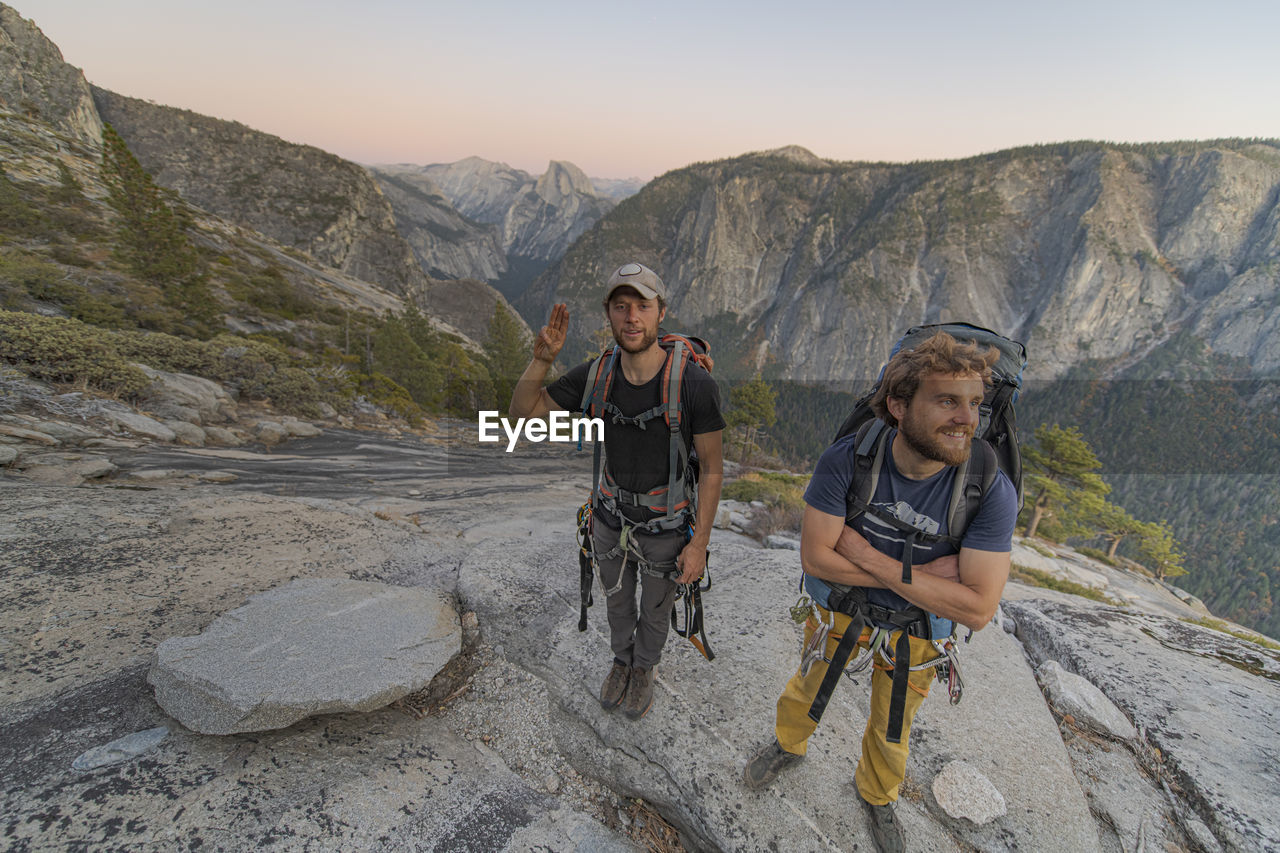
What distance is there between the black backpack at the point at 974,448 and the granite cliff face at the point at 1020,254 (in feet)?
588

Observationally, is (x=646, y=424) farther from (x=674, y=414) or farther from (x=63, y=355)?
(x=63, y=355)

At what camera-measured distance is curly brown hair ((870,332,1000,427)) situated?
215 centimetres

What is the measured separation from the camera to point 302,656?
3.43 meters

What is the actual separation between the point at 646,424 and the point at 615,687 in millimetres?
2279

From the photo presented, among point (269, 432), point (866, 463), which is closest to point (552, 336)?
point (866, 463)

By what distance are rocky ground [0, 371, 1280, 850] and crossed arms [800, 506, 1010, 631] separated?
5.81ft

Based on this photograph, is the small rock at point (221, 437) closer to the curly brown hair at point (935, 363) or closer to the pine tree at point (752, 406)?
the curly brown hair at point (935, 363)

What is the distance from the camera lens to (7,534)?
14.6 ft

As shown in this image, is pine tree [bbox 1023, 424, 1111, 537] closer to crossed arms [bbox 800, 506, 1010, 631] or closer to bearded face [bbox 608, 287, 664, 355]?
crossed arms [bbox 800, 506, 1010, 631]

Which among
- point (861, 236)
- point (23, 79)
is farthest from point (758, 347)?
point (23, 79)

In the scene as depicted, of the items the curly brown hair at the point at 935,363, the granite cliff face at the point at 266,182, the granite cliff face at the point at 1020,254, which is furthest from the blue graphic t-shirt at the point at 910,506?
the granite cliff face at the point at 1020,254

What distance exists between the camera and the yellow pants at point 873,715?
275 centimetres

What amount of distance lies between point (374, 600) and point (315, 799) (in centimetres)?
186

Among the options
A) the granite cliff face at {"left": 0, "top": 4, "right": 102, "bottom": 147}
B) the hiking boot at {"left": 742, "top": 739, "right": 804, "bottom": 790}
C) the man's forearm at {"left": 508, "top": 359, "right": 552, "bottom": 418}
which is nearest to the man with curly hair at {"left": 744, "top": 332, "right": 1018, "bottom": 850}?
the hiking boot at {"left": 742, "top": 739, "right": 804, "bottom": 790}
